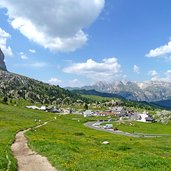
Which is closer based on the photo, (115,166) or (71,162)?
(115,166)

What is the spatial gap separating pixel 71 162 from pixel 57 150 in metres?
9.08

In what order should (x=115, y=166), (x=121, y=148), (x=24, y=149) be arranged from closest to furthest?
(x=115, y=166), (x=24, y=149), (x=121, y=148)

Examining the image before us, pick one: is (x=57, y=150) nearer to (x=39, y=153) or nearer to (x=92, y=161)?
(x=39, y=153)

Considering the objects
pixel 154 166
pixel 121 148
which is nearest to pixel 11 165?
pixel 154 166

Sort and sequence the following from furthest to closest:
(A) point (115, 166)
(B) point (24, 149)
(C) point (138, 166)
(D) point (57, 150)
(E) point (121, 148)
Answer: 1. (E) point (121, 148)
2. (B) point (24, 149)
3. (D) point (57, 150)
4. (C) point (138, 166)
5. (A) point (115, 166)

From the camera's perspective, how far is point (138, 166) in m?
33.8

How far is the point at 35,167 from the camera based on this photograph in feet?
110

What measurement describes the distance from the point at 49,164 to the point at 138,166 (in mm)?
9546

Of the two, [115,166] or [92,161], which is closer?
[115,166]

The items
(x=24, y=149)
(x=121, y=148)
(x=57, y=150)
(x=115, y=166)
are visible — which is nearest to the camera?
(x=115, y=166)

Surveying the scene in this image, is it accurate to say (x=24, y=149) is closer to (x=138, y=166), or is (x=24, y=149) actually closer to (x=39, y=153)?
(x=39, y=153)

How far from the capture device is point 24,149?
157 feet

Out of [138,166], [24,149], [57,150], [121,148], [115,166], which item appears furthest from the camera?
[121,148]

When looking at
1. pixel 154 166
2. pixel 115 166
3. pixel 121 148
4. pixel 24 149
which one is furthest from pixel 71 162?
pixel 121 148
